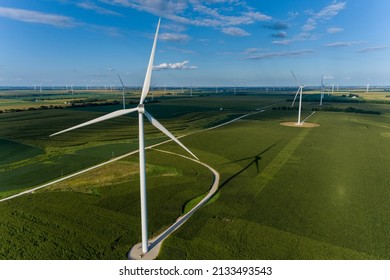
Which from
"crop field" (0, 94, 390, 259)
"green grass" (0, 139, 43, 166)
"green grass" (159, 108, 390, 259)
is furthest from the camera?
"green grass" (0, 139, 43, 166)

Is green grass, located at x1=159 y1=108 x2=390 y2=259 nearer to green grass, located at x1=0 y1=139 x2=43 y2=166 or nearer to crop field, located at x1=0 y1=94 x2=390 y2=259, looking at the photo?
crop field, located at x1=0 y1=94 x2=390 y2=259

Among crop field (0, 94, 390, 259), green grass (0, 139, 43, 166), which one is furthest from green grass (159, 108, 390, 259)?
green grass (0, 139, 43, 166)

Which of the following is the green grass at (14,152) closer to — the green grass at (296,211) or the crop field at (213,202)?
the crop field at (213,202)

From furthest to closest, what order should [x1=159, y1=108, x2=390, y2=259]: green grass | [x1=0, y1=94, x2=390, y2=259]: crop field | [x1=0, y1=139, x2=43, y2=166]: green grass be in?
[x1=0, y1=139, x2=43, y2=166]: green grass
[x1=0, y1=94, x2=390, y2=259]: crop field
[x1=159, y1=108, x2=390, y2=259]: green grass

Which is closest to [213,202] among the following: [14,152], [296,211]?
[296,211]

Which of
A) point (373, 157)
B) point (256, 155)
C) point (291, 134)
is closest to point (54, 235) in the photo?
point (256, 155)
